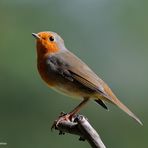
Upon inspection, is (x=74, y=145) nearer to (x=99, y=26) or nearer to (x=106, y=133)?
(x=106, y=133)

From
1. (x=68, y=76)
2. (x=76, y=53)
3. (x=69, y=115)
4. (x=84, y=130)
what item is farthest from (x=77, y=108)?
(x=76, y=53)

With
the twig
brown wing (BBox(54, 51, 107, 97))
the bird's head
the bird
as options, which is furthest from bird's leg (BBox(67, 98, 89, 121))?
the twig

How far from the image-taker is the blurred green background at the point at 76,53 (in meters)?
11.4

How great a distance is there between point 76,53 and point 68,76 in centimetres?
602

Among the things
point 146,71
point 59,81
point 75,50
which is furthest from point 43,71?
point 146,71

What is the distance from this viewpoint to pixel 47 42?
25.0ft

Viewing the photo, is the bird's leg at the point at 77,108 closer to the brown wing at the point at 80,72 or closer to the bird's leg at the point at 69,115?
the bird's leg at the point at 69,115

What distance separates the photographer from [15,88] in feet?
41.0

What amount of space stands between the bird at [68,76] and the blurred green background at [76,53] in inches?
107

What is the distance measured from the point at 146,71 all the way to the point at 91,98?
732 cm

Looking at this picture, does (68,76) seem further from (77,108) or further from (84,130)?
(84,130)

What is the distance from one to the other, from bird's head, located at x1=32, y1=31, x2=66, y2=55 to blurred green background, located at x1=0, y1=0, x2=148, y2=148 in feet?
8.59

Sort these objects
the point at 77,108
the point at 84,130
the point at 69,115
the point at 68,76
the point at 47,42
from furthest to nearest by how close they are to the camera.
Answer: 1. the point at 47,42
2. the point at 68,76
3. the point at 77,108
4. the point at 69,115
5. the point at 84,130

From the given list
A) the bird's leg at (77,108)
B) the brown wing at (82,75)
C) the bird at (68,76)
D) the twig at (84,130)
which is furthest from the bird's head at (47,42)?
the twig at (84,130)
